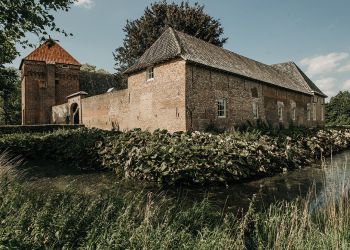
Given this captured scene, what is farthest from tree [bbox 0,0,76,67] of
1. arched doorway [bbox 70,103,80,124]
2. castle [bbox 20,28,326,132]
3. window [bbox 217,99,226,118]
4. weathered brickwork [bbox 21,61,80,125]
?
weathered brickwork [bbox 21,61,80,125]

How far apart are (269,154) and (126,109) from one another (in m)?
10.1

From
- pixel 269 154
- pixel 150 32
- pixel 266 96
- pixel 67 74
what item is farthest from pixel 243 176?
pixel 67 74

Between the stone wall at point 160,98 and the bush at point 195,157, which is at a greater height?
the stone wall at point 160,98

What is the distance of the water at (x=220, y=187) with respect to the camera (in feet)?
26.9

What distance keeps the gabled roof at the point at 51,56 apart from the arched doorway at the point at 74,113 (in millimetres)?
7420

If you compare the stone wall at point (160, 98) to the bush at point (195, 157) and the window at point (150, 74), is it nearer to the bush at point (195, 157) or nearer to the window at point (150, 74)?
the window at point (150, 74)

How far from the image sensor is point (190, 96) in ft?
49.1

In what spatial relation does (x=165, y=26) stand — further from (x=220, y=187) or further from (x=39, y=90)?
(x=220, y=187)

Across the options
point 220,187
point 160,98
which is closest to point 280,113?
point 160,98

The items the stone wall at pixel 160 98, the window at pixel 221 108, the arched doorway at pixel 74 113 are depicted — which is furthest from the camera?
the arched doorway at pixel 74 113

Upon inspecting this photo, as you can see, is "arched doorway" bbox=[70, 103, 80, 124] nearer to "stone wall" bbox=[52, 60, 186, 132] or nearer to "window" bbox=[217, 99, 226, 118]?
"stone wall" bbox=[52, 60, 186, 132]

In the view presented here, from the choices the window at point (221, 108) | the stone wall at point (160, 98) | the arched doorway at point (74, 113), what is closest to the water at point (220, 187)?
the stone wall at point (160, 98)

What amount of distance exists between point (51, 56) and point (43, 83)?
3237 mm

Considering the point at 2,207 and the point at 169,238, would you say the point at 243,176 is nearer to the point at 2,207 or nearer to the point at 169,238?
the point at 169,238
